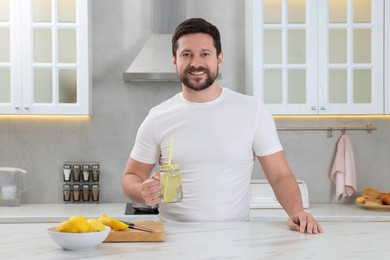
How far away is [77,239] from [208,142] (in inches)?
35.8

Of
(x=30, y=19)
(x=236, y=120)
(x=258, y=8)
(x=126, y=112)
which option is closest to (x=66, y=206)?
(x=126, y=112)

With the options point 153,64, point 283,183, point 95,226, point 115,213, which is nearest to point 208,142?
point 283,183

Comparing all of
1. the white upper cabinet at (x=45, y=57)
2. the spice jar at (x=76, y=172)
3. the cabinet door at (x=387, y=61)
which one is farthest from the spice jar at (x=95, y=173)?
the cabinet door at (x=387, y=61)

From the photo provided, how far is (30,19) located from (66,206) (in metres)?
1.26

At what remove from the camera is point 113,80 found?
4902mm

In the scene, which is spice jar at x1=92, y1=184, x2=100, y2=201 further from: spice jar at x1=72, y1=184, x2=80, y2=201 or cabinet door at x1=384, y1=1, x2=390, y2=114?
cabinet door at x1=384, y1=1, x2=390, y2=114

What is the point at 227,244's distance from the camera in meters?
2.17

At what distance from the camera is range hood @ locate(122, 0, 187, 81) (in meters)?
4.46

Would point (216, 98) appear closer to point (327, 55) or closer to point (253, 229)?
point (253, 229)

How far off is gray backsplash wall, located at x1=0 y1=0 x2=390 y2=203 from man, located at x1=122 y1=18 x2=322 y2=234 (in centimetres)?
196

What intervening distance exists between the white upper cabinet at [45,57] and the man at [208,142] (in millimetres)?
1720

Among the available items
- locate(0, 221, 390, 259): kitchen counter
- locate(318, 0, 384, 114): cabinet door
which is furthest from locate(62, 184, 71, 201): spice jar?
locate(0, 221, 390, 259): kitchen counter

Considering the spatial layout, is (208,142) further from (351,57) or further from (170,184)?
(351,57)

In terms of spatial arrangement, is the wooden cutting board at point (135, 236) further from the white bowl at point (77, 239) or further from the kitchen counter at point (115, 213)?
the kitchen counter at point (115, 213)
